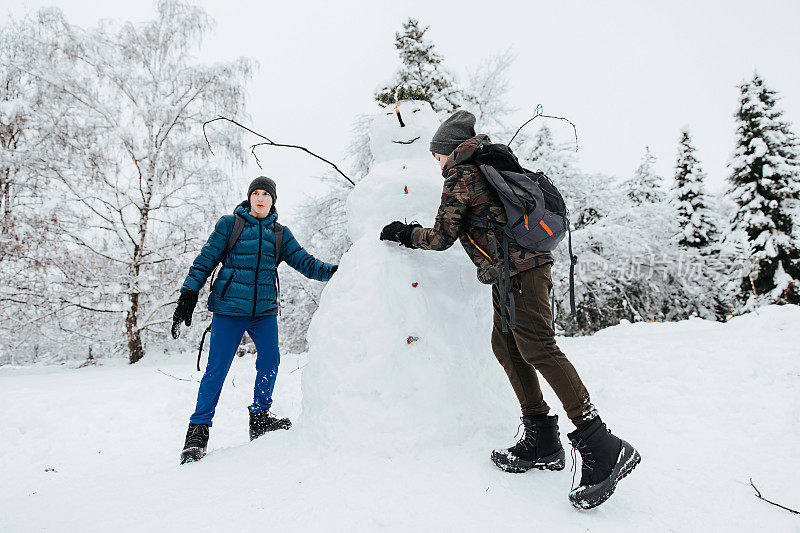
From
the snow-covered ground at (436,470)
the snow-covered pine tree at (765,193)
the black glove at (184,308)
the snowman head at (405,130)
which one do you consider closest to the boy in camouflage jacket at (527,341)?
the snow-covered ground at (436,470)

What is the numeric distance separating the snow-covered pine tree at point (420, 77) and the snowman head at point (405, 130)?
293 inches

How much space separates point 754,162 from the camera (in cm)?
1680

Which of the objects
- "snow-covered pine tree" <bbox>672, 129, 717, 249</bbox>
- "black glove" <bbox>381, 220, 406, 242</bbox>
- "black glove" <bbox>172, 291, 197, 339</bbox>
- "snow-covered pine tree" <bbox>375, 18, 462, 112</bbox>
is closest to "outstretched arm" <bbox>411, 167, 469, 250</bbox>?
"black glove" <bbox>381, 220, 406, 242</bbox>

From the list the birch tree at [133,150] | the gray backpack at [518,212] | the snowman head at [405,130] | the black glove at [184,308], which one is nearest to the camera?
the gray backpack at [518,212]

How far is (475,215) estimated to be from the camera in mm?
2082

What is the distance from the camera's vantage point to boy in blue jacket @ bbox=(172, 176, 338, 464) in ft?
8.91

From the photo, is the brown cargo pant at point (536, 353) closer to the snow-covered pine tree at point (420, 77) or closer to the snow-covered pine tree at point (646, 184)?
the snow-covered pine tree at point (420, 77)

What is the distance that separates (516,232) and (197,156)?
384 inches

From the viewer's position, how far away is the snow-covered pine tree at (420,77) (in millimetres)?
10805

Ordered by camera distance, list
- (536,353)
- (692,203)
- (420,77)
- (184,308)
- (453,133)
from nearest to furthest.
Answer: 1. (536,353)
2. (453,133)
3. (184,308)
4. (420,77)
5. (692,203)

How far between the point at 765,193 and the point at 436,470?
20.7 m

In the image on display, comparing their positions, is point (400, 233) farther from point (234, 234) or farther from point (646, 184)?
point (646, 184)

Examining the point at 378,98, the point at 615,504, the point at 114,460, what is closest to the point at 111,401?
the point at 114,460

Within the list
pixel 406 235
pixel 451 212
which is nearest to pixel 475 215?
pixel 451 212
